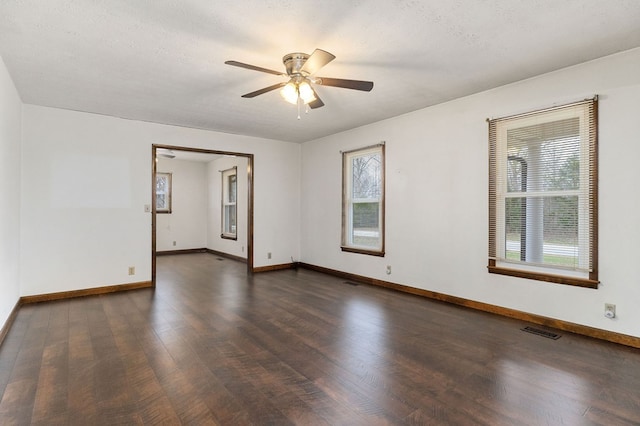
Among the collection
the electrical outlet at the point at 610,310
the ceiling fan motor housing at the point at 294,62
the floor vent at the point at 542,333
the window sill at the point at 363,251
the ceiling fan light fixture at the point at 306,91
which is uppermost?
the ceiling fan motor housing at the point at 294,62

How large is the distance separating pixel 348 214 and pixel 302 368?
141 inches

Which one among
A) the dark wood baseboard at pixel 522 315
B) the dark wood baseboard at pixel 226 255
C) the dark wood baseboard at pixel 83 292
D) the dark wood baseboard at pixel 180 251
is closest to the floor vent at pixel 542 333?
the dark wood baseboard at pixel 522 315

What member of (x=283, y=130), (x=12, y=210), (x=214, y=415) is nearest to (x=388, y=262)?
(x=283, y=130)

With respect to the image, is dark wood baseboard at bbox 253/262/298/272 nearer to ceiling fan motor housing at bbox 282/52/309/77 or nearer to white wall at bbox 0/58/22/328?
white wall at bbox 0/58/22/328

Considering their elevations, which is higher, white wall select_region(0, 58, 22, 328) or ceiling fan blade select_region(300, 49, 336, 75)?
ceiling fan blade select_region(300, 49, 336, 75)

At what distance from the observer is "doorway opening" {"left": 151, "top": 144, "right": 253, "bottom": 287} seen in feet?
16.9

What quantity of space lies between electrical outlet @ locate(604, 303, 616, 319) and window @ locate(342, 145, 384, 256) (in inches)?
105

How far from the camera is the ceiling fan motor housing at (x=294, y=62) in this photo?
9.16 ft

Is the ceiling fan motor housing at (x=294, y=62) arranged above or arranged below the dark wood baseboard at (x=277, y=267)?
above

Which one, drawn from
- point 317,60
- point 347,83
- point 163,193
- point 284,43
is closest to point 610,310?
point 347,83

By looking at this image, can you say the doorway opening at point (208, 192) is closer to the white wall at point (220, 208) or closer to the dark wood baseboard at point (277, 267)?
the white wall at point (220, 208)

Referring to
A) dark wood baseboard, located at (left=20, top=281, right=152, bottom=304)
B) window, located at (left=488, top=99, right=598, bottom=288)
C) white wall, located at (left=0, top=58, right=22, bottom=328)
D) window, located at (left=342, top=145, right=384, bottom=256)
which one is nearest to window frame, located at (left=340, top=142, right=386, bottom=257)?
window, located at (left=342, top=145, right=384, bottom=256)

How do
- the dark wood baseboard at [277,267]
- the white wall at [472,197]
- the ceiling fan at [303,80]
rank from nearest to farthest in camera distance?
the ceiling fan at [303,80] → the white wall at [472,197] → the dark wood baseboard at [277,267]

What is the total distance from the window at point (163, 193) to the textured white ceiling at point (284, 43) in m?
4.56
